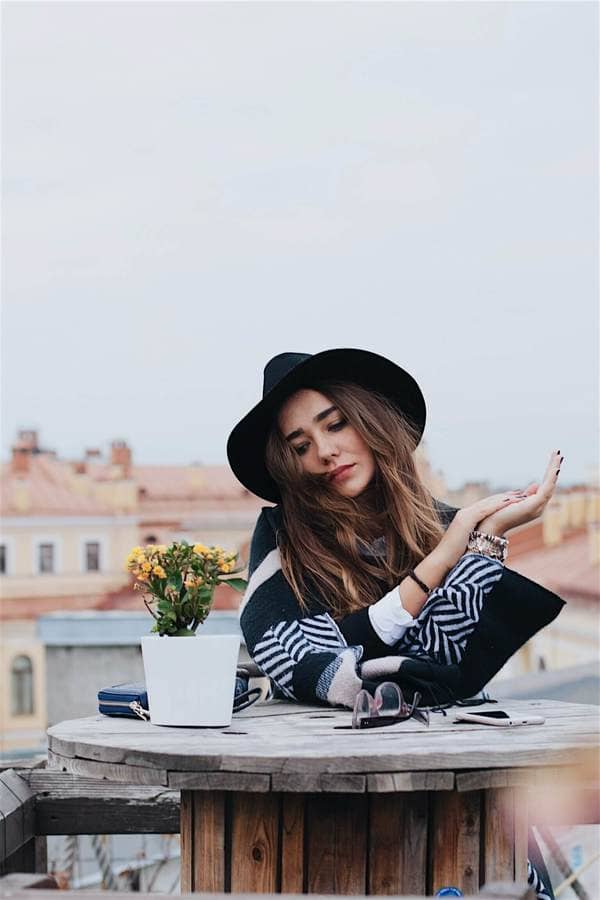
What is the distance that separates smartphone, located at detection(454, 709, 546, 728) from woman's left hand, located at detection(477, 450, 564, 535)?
44 cm

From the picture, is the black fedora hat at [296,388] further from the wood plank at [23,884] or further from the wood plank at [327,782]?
the wood plank at [23,884]

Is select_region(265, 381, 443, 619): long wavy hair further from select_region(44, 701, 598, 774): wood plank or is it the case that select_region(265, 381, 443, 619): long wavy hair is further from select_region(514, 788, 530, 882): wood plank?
select_region(514, 788, 530, 882): wood plank

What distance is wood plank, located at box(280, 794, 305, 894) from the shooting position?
2.20 meters

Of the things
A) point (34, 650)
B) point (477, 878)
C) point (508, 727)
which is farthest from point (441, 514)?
point (34, 650)

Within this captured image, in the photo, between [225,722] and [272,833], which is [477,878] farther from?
[225,722]

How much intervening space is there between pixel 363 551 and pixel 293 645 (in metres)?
0.34

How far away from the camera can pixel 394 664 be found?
2.58m

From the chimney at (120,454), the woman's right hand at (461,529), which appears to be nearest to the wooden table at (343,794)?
the woman's right hand at (461,529)

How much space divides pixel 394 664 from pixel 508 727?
0.31m

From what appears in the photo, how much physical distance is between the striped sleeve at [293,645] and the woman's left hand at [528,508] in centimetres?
37

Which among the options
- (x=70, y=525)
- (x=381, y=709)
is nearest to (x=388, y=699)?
(x=381, y=709)

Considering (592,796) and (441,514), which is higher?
(441,514)

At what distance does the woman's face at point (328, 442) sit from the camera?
9.70ft

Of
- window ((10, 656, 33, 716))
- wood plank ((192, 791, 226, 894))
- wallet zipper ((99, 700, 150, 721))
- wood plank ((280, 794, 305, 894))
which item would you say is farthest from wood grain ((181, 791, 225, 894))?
window ((10, 656, 33, 716))
